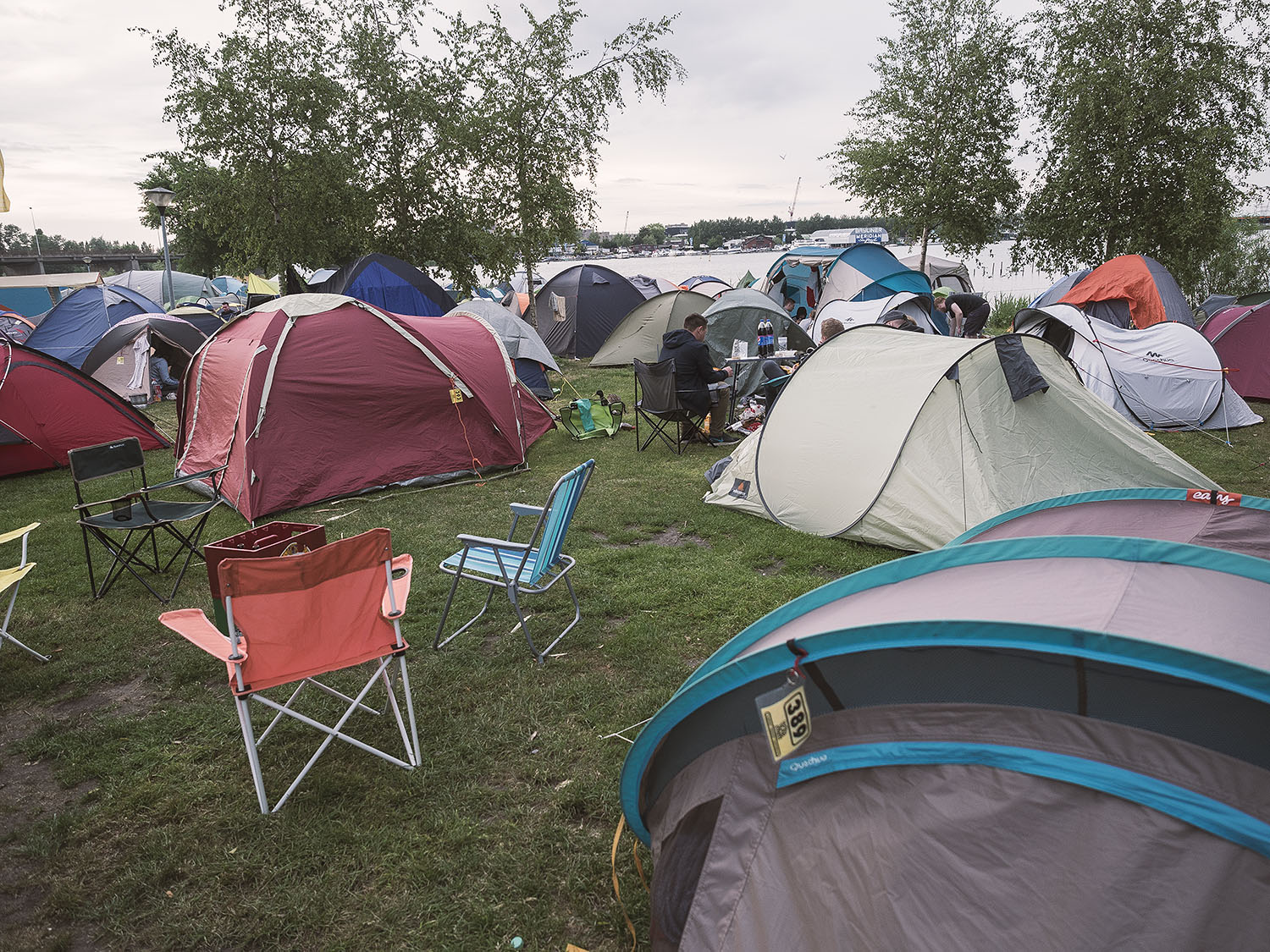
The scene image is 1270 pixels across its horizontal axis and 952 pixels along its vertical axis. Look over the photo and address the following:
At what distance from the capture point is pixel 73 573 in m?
5.73

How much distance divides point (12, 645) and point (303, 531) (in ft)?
6.94

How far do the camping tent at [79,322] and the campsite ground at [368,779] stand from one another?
410 inches

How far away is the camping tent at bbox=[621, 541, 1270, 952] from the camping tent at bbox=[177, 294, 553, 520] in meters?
5.57

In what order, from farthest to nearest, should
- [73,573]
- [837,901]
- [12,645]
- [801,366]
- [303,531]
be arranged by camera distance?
[801,366] → [73,573] → [12,645] → [303,531] → [837,901]

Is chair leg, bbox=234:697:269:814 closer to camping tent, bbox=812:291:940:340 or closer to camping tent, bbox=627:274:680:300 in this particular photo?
camping tent, bbox=812:291:940:340

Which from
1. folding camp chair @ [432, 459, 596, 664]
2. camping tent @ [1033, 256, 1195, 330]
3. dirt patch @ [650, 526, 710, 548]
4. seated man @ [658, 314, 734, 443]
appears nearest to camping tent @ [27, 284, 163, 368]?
seated man @ [658, 314, 734, 443]

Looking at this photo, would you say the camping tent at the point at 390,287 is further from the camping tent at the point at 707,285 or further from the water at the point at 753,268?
the water at the point at 753,268

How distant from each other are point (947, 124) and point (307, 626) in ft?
63.9

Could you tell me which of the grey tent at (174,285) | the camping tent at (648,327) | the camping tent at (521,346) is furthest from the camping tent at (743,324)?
the grey tent at (174,285)

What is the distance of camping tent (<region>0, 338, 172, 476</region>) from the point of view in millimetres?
8328

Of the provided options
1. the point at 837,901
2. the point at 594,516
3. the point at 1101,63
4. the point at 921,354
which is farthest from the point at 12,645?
the point at 1101,63

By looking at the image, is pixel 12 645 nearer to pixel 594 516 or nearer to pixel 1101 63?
pixel 594 516

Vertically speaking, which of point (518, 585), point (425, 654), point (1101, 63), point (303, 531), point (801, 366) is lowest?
point (425, 654)

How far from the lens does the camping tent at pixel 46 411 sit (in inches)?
328
